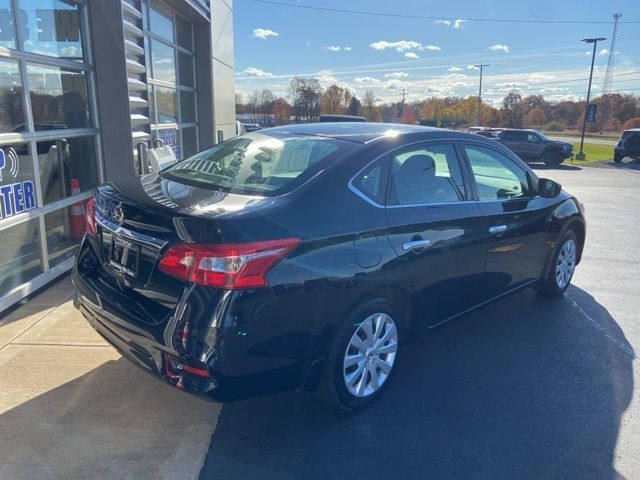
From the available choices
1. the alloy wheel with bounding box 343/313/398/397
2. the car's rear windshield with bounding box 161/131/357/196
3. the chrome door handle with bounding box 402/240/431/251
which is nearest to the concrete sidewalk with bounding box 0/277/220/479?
the alloy wheel with bounding box 343/313/398/397

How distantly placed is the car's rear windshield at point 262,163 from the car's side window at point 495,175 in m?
1.24

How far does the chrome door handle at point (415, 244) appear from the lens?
10.7ft

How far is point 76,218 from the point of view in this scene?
19.1ft

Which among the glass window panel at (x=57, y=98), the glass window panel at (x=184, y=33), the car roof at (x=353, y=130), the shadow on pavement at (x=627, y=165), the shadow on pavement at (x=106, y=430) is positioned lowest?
the shadow on pavement at (x=627, y=165)

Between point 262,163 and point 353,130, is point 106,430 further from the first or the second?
point 353,130

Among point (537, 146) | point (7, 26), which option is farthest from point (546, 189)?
point (537, 146)

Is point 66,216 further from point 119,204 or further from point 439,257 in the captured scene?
point 439,257

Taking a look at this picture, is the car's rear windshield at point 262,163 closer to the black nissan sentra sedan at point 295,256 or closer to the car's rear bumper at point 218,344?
the black nissan sentra sedan at point 295,256

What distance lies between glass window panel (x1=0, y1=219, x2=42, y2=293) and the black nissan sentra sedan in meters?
1.73

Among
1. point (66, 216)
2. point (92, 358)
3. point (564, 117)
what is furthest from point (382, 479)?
point (564, 117)

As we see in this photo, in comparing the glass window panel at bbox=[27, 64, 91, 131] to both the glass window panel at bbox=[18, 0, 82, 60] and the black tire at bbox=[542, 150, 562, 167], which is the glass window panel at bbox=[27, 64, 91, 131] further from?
the black tire at bbox=[542, 150, 562, 167]

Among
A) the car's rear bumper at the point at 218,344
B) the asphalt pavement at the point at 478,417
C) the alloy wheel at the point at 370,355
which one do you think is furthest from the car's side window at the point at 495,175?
the car's rear bumper at the point at 218,344

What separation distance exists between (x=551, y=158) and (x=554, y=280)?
891 inches

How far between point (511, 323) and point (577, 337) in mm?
531
